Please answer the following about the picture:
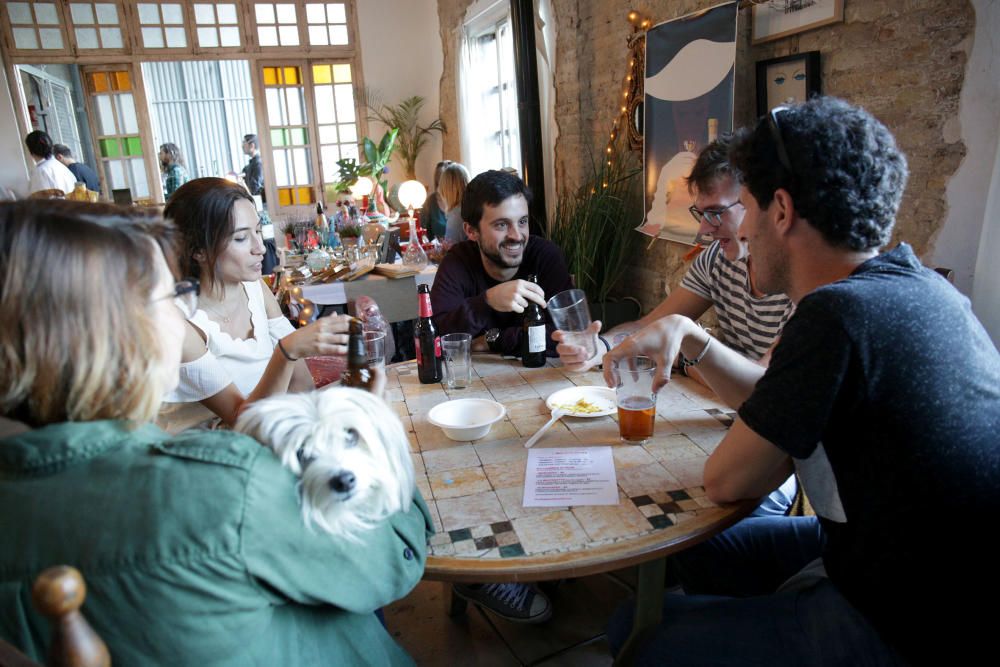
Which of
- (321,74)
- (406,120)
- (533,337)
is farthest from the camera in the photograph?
(406,120)

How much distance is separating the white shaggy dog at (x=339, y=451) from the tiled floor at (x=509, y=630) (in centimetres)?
120

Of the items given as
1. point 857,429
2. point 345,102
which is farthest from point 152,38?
point 857,429

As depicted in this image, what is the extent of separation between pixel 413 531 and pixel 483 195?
1.70 metres

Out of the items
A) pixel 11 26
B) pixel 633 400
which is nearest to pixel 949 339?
pixel 633 400

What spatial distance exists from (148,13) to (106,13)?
469mm

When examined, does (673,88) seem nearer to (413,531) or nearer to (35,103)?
(413,531)

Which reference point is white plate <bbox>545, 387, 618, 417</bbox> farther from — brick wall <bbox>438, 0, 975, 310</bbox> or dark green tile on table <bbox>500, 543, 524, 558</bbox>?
brick wall <bbox>438, 0, 975, 310</bbox>

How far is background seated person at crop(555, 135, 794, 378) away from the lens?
5.83ft

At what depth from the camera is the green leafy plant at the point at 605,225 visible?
3680 millimetres

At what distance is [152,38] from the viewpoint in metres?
7.79

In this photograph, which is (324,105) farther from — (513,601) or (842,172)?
(842,172)

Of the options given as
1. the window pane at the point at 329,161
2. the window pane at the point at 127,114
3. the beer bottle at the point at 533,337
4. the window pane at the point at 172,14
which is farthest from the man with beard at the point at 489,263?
the window pane at the point at 127,114

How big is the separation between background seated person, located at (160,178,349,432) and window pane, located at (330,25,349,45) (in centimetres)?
747

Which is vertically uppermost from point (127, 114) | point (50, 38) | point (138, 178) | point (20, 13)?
point (20, 13)
